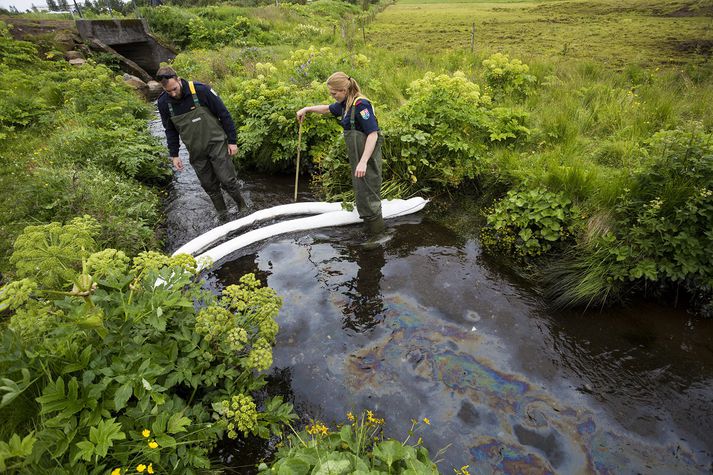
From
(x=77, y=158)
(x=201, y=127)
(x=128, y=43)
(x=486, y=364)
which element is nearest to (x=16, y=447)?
(x=486, y=364)

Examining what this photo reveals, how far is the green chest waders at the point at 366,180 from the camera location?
4.33 metres

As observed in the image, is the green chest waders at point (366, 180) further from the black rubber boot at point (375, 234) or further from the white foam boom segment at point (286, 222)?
the white foam boom segment at point (286, 222)

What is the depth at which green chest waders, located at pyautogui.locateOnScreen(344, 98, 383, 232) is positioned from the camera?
4332 mm

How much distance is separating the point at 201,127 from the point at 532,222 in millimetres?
4519

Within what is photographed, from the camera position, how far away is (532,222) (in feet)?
14.7

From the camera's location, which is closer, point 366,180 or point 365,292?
point 365,292

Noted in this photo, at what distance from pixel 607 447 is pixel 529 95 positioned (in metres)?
7.30

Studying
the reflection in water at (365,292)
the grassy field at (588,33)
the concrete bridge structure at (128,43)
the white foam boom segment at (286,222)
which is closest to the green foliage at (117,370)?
the reflection in water at (365,292)

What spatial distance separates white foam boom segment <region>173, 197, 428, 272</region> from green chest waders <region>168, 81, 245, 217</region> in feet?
2.10

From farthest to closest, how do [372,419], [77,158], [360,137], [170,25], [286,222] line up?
[170,25] < [77,158] < [286,222] < [360,137] < [372,419]

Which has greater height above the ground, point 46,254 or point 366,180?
point 46,254

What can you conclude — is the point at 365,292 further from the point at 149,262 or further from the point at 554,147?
the point at 554,147

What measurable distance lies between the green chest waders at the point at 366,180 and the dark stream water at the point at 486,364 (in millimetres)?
549

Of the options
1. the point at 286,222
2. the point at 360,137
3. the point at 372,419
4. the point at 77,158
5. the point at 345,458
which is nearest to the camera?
the point at 345,458
